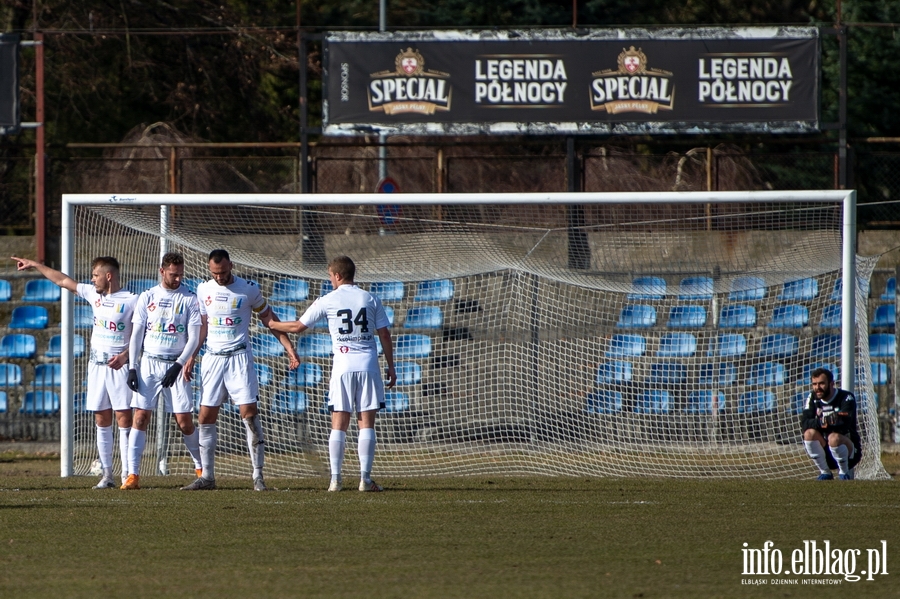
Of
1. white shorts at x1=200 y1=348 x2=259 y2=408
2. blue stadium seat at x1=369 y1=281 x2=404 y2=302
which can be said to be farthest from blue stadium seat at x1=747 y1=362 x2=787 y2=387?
white shorts at x1=200 y1=348 x2=259 y2=408

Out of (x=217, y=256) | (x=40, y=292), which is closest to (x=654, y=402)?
(x=217, y=256)

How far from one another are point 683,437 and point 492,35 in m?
5.53

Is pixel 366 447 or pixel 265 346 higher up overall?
pixel 265 346

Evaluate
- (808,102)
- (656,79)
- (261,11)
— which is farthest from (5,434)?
(261,11)

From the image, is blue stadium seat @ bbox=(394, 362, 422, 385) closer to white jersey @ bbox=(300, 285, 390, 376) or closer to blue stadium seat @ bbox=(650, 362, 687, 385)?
blue stadium seat @ bbox=(650, 362, 687, 385)

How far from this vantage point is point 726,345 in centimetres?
1333

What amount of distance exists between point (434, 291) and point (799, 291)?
13.2ft

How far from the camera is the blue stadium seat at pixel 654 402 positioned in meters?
12.4

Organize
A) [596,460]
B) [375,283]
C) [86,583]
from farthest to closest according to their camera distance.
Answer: [375,283] → [596,460] → [86,583]

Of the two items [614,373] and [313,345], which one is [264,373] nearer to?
[313,345]

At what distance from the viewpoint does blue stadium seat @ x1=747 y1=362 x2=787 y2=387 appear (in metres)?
12.6

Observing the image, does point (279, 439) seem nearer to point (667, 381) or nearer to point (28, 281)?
point (667, 381)

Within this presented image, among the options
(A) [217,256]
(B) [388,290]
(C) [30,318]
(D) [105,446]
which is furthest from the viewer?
(C) [30,318]

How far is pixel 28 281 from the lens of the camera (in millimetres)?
15445
